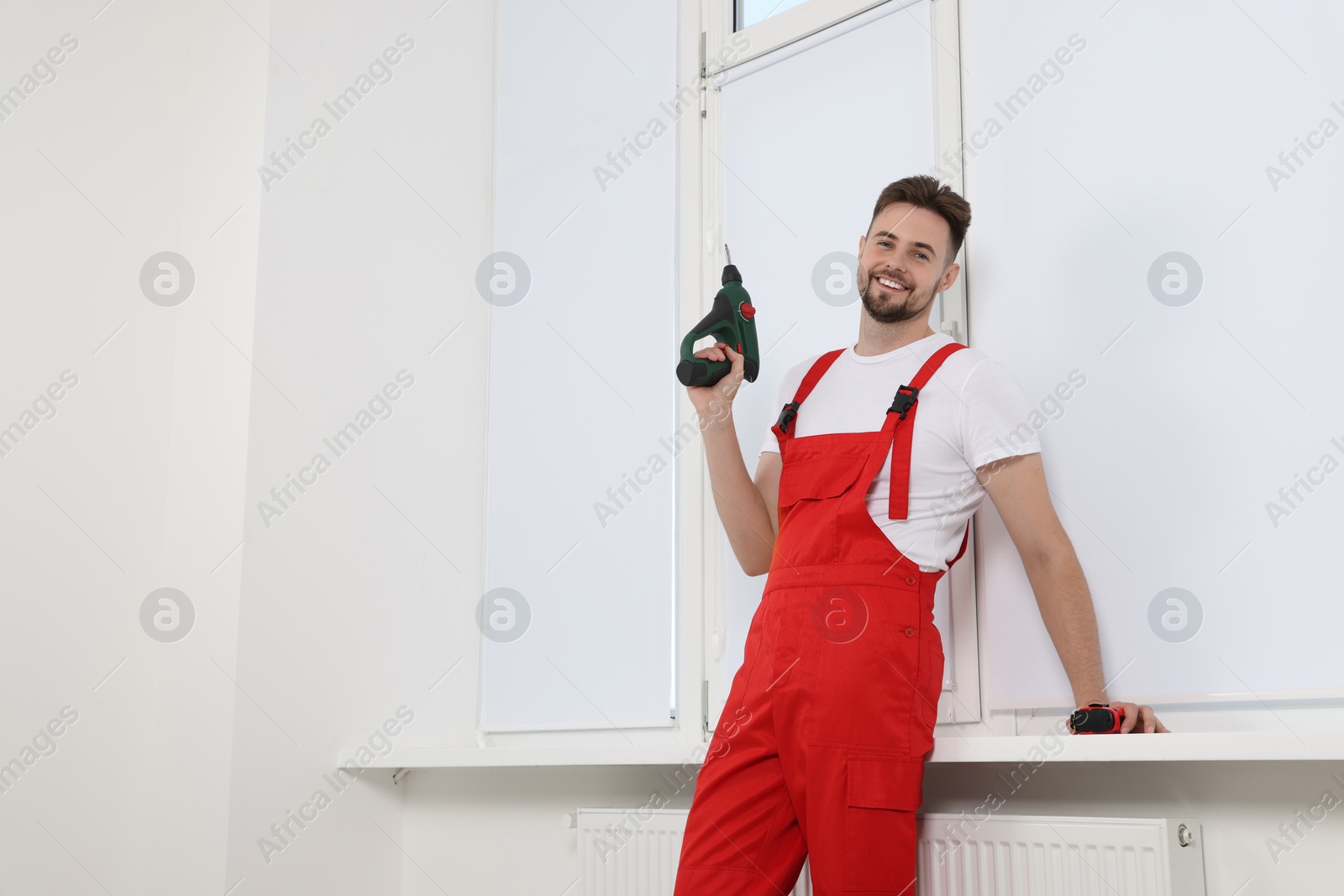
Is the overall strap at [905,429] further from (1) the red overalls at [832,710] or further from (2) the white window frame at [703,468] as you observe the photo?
(2) the white window frame at [703,468]

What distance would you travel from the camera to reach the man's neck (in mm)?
2125

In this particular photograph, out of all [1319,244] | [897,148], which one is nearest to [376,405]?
[897,148]

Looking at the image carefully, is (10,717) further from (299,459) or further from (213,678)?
(299,459)

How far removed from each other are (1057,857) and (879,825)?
30cm

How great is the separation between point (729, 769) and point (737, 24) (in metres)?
1.91

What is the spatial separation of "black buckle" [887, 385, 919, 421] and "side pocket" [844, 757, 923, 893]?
0.58m

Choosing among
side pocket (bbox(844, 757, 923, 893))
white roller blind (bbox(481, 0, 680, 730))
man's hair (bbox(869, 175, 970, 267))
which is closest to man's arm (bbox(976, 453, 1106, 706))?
side pocket (bbox(844, 757, 923, 893))

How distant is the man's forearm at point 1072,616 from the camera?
1852 mm

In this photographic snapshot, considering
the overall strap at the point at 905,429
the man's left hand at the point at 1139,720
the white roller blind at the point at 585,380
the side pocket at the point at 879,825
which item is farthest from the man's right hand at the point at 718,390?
the man's left hand at the point at 1139,720

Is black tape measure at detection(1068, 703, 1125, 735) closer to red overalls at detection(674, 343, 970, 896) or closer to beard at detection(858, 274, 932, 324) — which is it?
red overalls at detection(674, 343, 970, 896)

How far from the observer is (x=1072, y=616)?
6.15 ft

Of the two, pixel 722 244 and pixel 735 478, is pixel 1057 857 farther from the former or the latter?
pixel 722 244

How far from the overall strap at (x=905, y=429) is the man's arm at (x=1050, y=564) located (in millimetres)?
138

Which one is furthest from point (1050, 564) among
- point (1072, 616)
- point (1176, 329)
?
point (1176, 329)
